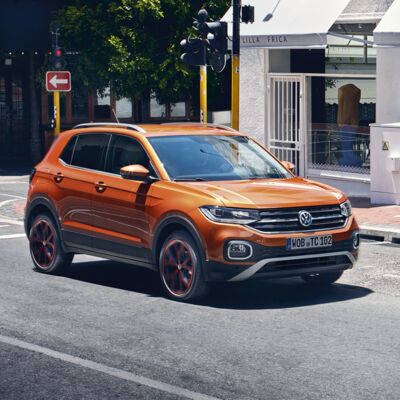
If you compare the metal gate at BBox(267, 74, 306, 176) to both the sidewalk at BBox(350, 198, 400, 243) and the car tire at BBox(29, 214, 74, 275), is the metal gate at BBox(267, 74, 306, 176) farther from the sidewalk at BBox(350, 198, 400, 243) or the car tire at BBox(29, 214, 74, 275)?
the car tire at BBox(29, 214, 74, 275)

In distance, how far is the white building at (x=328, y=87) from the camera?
20.9 m

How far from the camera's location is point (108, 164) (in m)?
12.2

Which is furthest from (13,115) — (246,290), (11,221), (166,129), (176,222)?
(176,222)

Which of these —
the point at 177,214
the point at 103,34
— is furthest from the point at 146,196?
the point at 103,34

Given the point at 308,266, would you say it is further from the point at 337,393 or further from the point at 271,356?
the point at 337,393

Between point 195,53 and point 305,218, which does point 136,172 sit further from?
point 195,53

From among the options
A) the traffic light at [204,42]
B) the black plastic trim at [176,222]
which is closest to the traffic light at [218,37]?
the traffic light at [204,42]

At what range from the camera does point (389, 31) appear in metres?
19.7

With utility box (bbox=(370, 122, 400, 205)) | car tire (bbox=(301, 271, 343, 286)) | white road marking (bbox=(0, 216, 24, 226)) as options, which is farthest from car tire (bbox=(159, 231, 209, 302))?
utility box (bbox=(370, 122, 400, 205))

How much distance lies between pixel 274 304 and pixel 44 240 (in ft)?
10.5

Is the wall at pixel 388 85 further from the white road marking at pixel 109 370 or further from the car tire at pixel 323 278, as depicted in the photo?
the white road marking at pixel 109 370

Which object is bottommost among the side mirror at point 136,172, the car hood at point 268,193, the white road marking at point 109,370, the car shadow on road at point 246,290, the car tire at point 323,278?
the white road marking at point 109,370

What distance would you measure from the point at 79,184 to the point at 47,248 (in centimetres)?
100

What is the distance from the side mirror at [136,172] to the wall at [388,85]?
10.4 m
